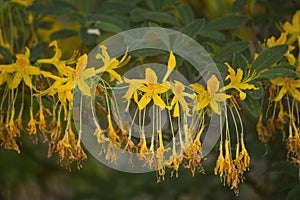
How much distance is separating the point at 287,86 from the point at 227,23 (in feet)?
0.85

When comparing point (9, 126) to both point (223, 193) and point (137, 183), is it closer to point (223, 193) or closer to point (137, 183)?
point (137, 183)

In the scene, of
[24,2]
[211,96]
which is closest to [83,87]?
[211,96]

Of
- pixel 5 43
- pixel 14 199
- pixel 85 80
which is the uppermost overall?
pixel 5 43

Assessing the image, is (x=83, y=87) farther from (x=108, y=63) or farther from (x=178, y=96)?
(x=178, y=96)

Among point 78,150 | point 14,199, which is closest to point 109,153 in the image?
point 78,150

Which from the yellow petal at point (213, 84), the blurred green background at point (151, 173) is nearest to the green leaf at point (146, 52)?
the blurred green background at point (151, 173)

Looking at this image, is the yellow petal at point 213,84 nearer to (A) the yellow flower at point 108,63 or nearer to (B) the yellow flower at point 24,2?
(A) the yellow flower at point 108,63

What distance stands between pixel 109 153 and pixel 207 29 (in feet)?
1.29

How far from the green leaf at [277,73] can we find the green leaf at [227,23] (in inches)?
10.3

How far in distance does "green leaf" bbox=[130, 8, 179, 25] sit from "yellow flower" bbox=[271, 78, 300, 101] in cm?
28

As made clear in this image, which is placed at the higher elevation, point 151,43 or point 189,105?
point 151,43

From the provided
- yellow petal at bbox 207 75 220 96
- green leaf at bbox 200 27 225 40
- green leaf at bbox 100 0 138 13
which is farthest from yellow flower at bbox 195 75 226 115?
green leaf at bbox 100 0 138 13

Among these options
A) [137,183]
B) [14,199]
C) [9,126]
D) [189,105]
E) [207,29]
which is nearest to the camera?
[189,105]

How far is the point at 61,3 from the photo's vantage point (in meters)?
1.41
